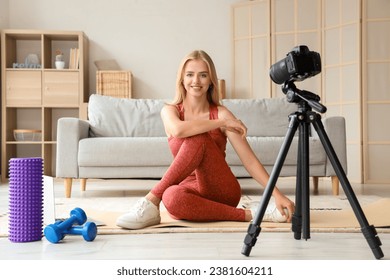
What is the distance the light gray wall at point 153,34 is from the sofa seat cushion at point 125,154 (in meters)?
2.55

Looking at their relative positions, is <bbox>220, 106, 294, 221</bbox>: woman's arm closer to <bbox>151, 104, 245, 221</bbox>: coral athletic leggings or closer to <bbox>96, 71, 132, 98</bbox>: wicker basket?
<bbox>151, 104, 245, 221</bbox>: coral athletic leggings

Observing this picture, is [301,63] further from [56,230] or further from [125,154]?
[125,154]

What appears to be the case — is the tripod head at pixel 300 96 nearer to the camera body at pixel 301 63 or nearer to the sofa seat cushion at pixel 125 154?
the camera body at pixel 301 63

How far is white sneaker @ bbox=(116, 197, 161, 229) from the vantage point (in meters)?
1.97

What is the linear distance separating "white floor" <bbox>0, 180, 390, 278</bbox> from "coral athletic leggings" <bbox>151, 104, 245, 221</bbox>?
187 mm

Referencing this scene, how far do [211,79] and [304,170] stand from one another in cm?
75

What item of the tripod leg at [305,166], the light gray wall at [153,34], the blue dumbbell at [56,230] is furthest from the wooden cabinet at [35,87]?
the tripod leg at [305,166]

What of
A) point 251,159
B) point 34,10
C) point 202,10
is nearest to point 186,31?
point 202,10

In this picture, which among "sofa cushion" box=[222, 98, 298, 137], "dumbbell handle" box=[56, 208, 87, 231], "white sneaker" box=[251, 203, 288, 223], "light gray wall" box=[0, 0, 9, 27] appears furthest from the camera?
"light gray wall" box=[0, 0, 9, 27]

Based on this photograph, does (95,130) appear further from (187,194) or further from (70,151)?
(187,194)

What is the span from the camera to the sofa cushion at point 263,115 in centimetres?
404

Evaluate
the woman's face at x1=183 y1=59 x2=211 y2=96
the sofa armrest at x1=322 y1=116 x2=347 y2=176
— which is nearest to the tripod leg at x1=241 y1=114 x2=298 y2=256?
the woman's face at x1=183 y1=59 x2=211 y2=96

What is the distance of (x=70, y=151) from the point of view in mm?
3527

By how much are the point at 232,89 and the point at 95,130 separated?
7.85 feet
